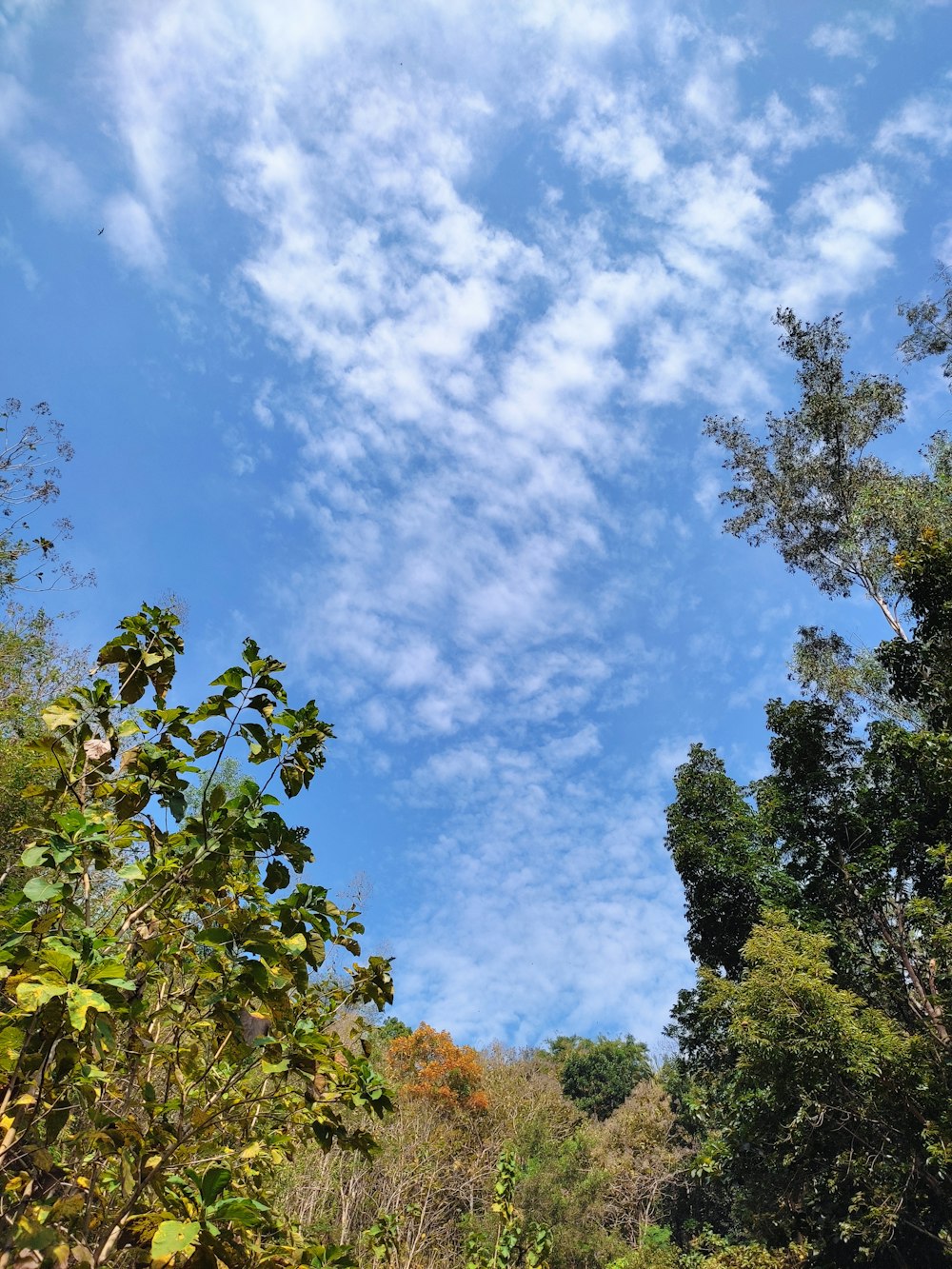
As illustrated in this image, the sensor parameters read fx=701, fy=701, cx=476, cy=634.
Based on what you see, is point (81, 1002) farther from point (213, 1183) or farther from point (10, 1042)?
point (213, 1183)

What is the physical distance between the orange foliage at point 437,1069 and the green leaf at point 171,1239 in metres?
21.1

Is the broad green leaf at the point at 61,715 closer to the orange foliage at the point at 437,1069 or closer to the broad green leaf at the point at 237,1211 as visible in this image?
the broad green leaf at the point at 237,1211

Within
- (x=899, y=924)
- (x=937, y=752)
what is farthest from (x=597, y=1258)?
(x=937, y=752)

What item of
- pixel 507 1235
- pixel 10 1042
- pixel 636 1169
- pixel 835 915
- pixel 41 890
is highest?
pixel 835 915

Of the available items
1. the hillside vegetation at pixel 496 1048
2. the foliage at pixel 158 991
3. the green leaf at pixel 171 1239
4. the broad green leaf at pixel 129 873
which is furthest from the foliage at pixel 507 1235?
the broad green leaf at pixel 129 873

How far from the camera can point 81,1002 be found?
3.49 feet

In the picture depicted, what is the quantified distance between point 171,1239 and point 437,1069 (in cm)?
2163

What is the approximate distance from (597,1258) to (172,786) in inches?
800

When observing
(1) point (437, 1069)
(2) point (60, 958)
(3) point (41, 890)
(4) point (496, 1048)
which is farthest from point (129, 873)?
(4) point (496, 1048)

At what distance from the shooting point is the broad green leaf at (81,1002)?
1.04 metres

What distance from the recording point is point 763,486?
1666cm

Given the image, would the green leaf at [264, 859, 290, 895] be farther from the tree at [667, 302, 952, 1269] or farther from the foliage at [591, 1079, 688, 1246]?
the foliage at [591, 1079, 688, 1246]

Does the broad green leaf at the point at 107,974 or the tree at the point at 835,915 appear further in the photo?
the tree at the point at 835,915

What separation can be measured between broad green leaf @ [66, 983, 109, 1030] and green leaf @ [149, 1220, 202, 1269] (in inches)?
14.5
